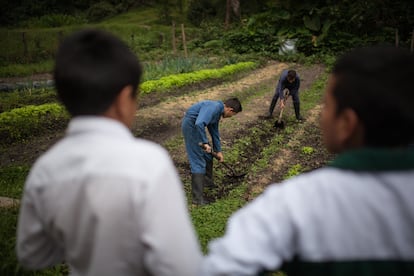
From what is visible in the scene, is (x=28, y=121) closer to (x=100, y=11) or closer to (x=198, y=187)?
(x=198, y=187)

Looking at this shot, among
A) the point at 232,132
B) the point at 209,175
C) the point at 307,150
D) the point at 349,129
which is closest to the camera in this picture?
the point at 349,129

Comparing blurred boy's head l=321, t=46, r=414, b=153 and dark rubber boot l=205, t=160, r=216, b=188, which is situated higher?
blurred boy's head l=321, t=46, r=414, b=153

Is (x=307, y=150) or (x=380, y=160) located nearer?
(x=380, y=160)

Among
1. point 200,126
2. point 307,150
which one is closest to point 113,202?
point 200,126

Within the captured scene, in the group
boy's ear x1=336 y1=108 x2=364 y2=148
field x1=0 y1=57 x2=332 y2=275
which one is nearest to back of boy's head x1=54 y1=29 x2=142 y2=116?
boy's ear x1=336 y1=108 x2=364 y2=148

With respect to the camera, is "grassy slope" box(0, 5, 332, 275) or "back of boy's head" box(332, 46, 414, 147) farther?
"grassy slope" box(0, 5, 332, 275)

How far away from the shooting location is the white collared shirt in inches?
43.1

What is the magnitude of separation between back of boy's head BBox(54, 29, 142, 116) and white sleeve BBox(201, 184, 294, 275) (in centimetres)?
57

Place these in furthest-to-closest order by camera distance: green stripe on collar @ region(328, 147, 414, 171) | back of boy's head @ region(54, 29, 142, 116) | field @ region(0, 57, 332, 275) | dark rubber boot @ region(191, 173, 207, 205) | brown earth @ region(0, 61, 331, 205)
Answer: brown earth @ region(0, 61, 331, 205), field @ region(0, 57, 332, 275), dark rubber boot @ region(191, 173, 207, 205), back of boy's head @ region(54, 29, 142, 116), green stripe on collar @ region(328, 147, 414, 171)

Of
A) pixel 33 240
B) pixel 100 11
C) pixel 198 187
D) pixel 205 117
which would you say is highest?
pixel 100 11

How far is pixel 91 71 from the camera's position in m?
1.16

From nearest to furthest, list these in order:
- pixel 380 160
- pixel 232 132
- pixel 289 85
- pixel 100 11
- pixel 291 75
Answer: pixel 380 160, pixel 232 132, pixel 291 75, pixel 289 85, pixel 100 11

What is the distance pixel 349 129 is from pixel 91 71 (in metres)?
0.80

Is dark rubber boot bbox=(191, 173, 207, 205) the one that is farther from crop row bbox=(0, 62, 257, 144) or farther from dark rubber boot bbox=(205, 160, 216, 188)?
crop row bbox=(0, 62, 257, 144)
